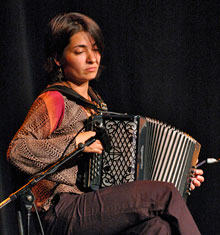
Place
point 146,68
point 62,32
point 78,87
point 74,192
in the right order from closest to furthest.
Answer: point 74,192, point 62,32, point 78,87, point 146,68

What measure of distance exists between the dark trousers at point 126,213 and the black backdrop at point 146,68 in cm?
81

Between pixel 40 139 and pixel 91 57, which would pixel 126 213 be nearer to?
pixel 40 139

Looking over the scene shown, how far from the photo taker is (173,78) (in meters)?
2.15

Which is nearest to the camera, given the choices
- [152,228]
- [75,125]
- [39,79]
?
[152,228]

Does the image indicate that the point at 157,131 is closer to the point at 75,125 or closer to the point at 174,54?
the point at 75,125

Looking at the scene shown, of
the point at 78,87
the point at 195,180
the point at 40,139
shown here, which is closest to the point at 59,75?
the point at 78,87

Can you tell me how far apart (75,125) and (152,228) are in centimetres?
52

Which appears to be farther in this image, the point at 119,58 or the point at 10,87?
the point at 119,58

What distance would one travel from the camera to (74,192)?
1440 millimetres

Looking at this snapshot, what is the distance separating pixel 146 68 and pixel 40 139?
0.99 meters

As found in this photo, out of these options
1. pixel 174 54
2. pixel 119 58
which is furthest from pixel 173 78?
pixel 119 58

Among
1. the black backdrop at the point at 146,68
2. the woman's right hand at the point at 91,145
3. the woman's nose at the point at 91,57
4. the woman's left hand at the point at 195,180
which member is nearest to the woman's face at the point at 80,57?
the woman's nose at the point at 91,57

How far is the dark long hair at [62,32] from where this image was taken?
1548 millimetres

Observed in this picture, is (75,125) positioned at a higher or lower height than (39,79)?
lower
